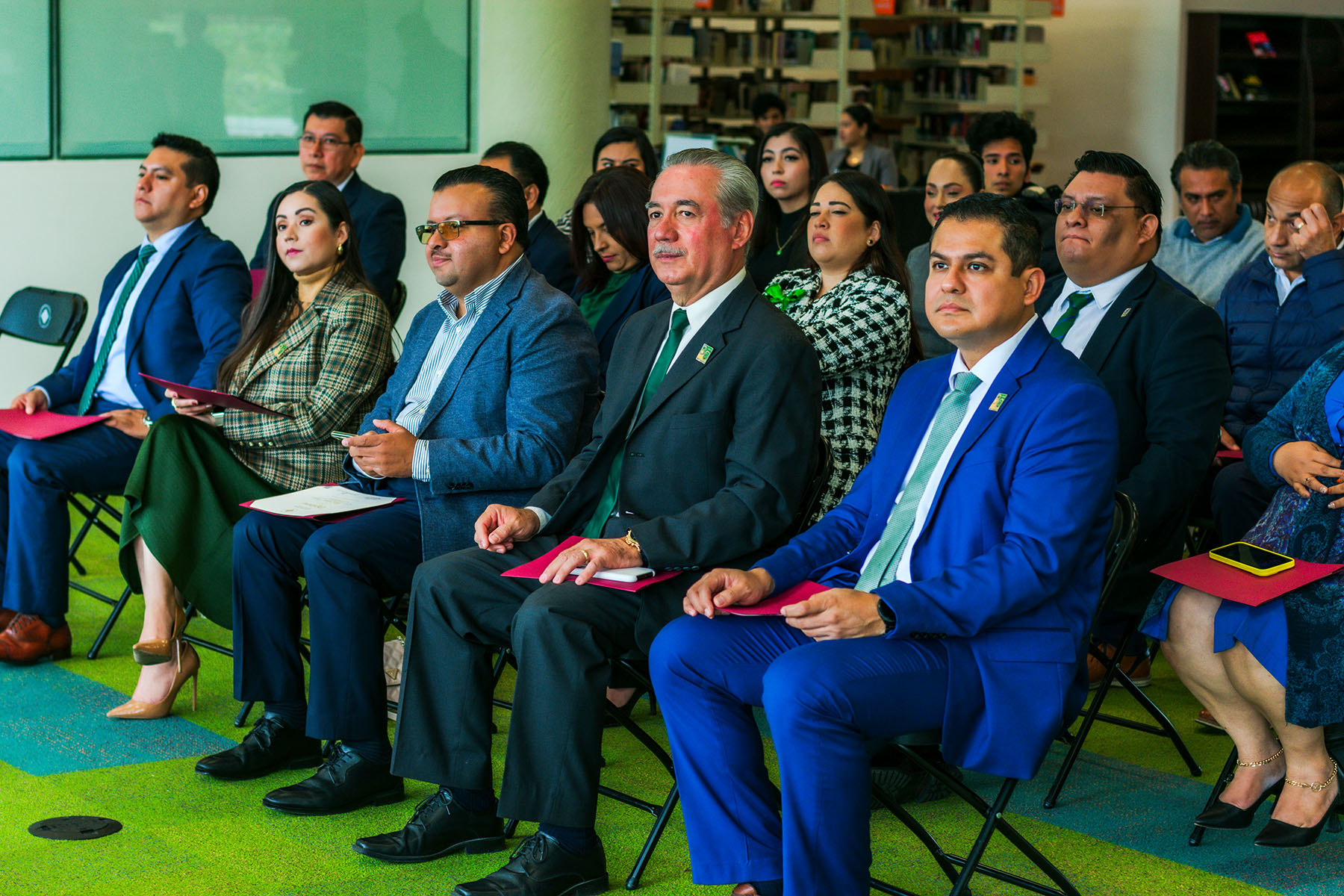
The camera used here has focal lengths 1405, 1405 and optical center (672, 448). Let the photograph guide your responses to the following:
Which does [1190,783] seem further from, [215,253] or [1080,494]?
[215,253]

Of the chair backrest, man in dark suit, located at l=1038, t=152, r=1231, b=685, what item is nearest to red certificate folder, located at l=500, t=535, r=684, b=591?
man in dark suit, located at l=1038, t=152, r=1231, b=685

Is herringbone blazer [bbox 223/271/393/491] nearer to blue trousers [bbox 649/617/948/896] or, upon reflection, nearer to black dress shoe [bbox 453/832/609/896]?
black dress shoe [bbox 453/832/609/896]

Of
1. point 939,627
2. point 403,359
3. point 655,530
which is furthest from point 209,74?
point 939,627

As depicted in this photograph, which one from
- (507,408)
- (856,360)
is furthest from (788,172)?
(507,408)

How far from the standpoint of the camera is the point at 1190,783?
356 cm

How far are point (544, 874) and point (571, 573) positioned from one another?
600 mm

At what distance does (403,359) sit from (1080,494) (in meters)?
1.99

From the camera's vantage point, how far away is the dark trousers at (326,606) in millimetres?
3346

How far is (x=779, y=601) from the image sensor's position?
8.86 feet

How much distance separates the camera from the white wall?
7355 millimetres

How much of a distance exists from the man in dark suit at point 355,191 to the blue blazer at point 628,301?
178cm

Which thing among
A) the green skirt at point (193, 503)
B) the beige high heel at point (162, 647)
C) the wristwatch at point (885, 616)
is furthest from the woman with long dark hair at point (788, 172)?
the wristwatch at point (885, 616)

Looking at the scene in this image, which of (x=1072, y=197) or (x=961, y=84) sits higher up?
(x=961, y=84)

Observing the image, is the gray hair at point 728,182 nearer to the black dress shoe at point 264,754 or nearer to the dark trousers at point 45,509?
the black dress shoe at point 264,754
